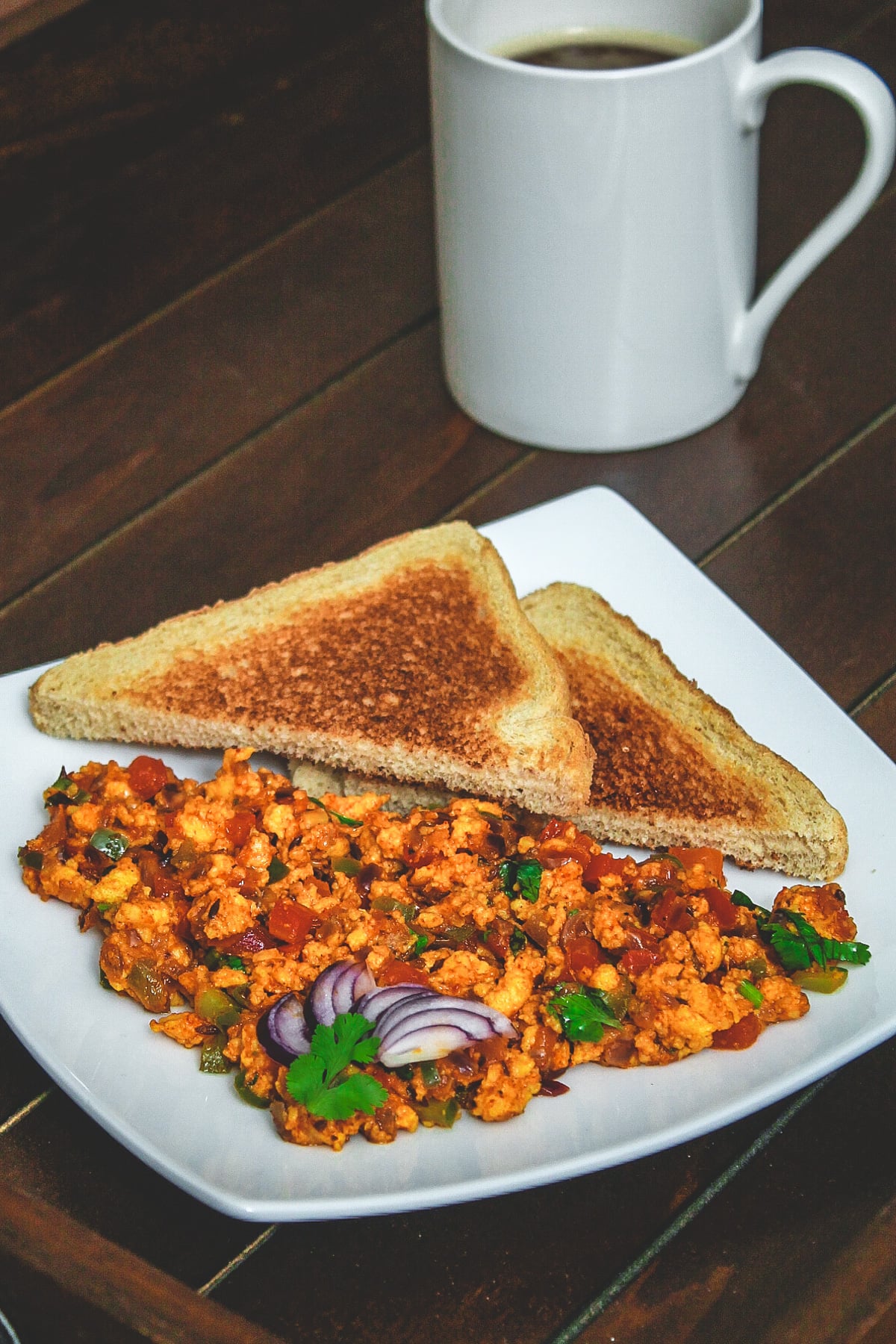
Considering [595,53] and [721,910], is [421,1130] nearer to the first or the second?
[721,910]

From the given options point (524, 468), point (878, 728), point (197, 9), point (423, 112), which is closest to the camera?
point (878, 728)

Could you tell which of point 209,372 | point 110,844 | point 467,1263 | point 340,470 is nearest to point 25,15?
point 209,372

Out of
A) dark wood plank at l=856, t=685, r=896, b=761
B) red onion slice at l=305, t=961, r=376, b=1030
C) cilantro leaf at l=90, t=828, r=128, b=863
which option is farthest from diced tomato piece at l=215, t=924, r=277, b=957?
dark wood plank at l=856, t=685, r=896, b=761

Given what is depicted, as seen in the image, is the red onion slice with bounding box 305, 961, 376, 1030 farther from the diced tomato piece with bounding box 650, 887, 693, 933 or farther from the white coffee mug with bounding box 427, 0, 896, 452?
the white coffee mug with bounding box 427, 0, 896, 452

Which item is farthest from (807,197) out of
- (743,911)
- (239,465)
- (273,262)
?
(743,911)

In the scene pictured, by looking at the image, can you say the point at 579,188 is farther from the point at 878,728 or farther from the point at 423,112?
the point at 423,112
